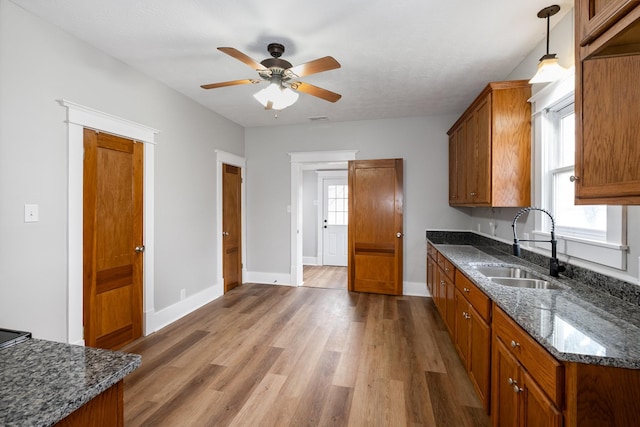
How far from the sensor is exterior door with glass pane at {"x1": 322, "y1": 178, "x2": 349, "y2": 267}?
6641 millimetres

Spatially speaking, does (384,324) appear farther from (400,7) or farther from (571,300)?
(400,7)

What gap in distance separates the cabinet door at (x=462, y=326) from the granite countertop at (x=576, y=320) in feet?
1.18

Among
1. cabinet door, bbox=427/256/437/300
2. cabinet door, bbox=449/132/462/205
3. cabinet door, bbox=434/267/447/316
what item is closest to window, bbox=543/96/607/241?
cabinet door, bbox=434/267/447/316

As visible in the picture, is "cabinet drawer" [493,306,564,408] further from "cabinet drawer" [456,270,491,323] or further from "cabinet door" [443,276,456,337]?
"cabinet door" [443,276,456,337]

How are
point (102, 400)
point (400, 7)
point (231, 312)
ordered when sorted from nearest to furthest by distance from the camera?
point (102, 400), point (400, 7), point (231, 312)

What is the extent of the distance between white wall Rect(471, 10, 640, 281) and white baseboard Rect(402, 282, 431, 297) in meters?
1.14

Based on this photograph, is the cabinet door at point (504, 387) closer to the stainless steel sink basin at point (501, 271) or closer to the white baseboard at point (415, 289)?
the stainless steel sink basin at point (501, 271)

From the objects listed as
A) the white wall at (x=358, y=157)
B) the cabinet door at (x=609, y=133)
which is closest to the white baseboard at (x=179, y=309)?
the white wall at (x=358, y=157)

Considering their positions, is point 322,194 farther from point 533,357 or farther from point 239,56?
point 533,357

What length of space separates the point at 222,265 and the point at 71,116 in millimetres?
2701

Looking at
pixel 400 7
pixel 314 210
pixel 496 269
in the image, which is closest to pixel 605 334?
pixel 496 269

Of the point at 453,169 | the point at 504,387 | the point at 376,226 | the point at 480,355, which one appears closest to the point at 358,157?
the point at 376,226

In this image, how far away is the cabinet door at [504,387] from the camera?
1407mm

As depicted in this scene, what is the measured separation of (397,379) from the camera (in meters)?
2.32
